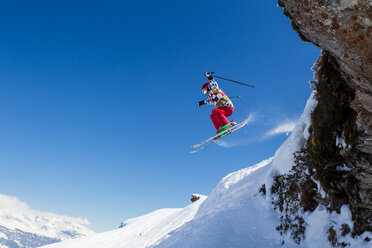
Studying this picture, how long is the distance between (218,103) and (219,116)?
0.75 meters

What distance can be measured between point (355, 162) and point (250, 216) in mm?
7971

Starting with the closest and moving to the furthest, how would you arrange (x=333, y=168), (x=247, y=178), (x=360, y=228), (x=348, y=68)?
1. (x=348, y=68)
2. (x=360, y=228)
3. (x=333, y=168)
4. (x=247, y=178)

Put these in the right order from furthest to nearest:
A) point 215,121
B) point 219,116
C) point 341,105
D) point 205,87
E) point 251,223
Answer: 1. point 251,223
2. point 205,87
3. point 215,121
4. point 219,116
5. point 341,105

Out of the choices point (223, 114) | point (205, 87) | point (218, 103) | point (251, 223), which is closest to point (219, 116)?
point (223, 114)

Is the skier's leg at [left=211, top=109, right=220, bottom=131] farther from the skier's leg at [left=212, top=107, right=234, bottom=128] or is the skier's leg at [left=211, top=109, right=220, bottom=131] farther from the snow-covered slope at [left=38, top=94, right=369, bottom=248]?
the snow-covered slope at [left=38, top=94, right=369, bottom=248]

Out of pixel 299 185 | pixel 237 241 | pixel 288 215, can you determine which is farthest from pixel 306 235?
pixel 237 241

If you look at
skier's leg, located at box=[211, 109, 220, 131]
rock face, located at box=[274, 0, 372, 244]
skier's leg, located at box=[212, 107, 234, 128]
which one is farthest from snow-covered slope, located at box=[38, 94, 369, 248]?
skier's leg, located at box=[211, 109, 220, 131]

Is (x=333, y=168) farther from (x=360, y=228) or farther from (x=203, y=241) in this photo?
(x=203, y=241)

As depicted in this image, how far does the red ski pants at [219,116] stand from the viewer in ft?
39.3

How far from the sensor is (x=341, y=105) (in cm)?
908

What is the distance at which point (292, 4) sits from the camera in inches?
227

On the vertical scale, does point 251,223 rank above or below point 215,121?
below

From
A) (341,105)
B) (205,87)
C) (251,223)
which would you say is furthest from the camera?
(251,223)

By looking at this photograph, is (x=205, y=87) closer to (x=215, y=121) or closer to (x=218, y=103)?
(x=218, y=103)
